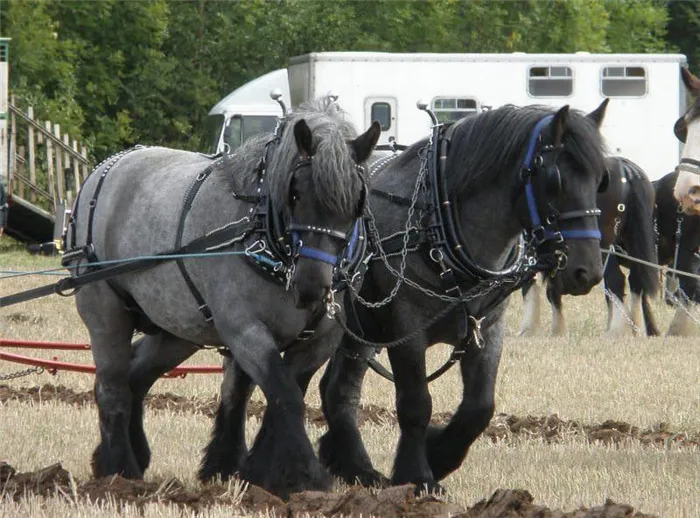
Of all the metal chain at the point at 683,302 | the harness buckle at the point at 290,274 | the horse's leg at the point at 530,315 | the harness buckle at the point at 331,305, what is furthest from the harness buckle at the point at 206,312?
the horse's leg at the point at 530,315

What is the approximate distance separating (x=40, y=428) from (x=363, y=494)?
11.7 ft

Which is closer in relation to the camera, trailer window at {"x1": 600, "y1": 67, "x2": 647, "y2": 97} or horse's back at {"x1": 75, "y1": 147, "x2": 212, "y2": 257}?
horse's back at {"x1": 75, "y1": 147, "x2": 212, "y2": 257}

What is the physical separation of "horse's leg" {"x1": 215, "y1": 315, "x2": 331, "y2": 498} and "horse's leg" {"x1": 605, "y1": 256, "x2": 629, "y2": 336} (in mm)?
9130

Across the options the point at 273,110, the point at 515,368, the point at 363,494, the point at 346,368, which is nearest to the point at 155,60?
the point at 273,110

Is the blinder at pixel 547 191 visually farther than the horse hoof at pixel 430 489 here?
No

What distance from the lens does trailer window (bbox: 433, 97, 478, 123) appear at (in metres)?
22.2

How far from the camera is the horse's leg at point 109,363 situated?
742cm

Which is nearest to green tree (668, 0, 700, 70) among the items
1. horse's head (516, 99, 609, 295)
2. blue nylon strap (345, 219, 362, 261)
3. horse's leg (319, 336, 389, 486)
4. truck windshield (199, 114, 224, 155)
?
truck windshield (199, 114, 224, 155)

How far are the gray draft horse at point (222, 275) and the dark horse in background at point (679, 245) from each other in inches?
338

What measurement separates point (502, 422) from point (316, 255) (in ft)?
12.3

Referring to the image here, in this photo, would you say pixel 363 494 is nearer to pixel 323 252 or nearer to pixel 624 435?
pixel 323 252

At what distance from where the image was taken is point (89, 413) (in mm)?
9766

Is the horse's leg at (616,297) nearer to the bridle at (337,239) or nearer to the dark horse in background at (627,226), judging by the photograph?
the dark horse in background at (627,226)

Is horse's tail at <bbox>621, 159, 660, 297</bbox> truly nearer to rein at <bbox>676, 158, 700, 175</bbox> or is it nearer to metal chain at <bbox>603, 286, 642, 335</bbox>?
metal chain at <bbox>603, 286, 642, 335</bbox>
